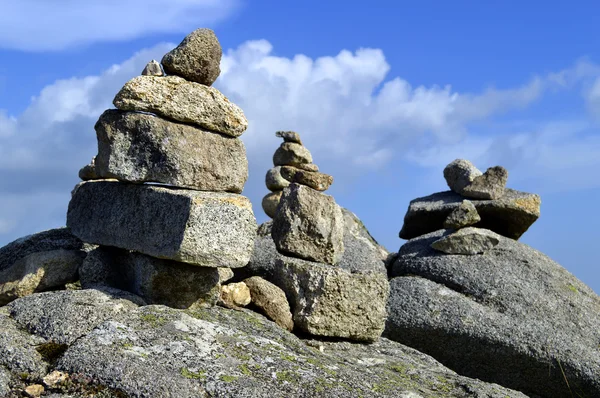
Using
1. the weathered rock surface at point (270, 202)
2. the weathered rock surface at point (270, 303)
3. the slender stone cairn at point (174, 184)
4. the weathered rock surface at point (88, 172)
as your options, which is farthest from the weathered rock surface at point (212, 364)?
the weathered rock surface at point (270, 202)

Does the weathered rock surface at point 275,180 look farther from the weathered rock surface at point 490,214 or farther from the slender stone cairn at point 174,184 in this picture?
the slender stone cairn at point 174,184

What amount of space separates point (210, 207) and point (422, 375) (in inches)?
150

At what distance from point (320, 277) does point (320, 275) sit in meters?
0.03

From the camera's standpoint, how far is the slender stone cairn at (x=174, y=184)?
9375 mm

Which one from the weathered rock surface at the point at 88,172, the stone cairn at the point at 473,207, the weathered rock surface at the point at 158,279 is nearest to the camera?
the weathered rock surface at the point at 158,279

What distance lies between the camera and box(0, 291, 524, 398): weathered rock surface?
7.30 meters

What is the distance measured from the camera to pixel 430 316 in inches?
566

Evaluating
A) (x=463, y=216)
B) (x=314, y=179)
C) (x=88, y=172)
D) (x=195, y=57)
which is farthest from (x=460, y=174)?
(x=195, y=57)

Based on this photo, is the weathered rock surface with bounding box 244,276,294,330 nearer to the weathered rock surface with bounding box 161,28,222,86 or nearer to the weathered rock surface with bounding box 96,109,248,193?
the weathered rock surface with bounding box 96,109,248,193

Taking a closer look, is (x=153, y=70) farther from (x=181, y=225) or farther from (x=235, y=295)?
(x=235, y=295)

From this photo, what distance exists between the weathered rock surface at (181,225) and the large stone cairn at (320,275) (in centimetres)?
168

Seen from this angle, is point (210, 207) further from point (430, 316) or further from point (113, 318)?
point (430, 316)

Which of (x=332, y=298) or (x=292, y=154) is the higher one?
(x=292, y=154)

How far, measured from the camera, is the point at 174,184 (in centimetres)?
984
